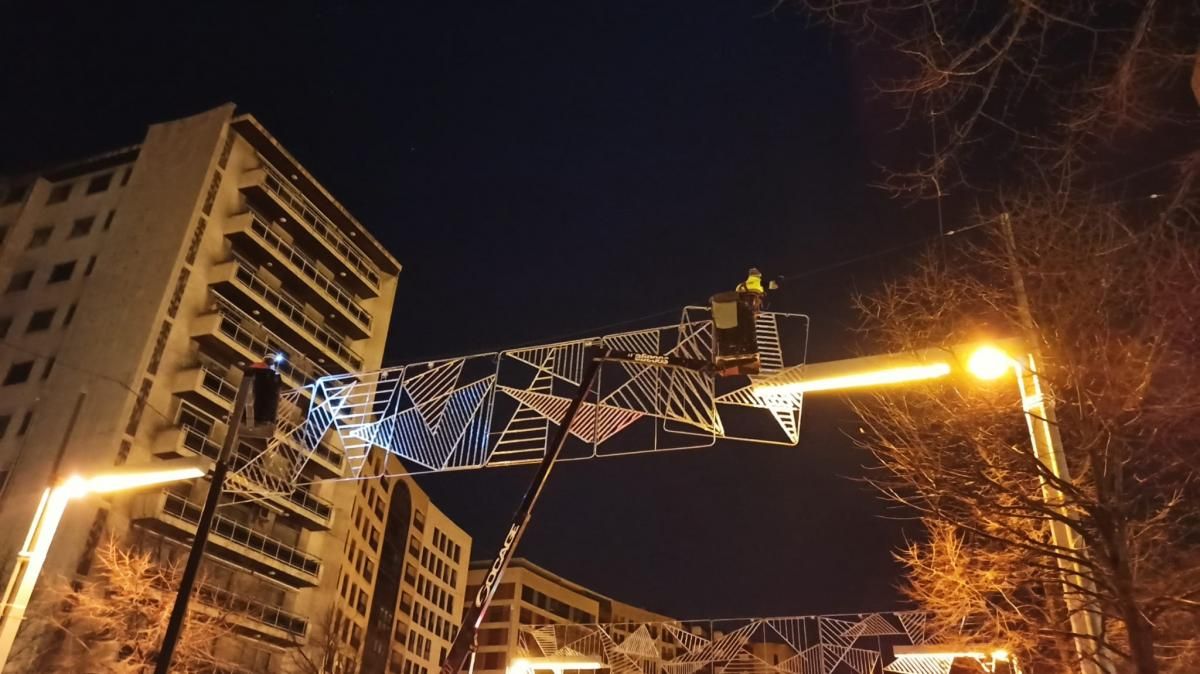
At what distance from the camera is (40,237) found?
44.6 metres

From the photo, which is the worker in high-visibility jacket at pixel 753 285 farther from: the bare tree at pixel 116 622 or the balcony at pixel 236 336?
the balcony at pixel 236 336

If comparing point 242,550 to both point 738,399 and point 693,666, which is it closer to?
point 693,666

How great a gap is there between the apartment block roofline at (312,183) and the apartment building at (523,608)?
38.8 meters

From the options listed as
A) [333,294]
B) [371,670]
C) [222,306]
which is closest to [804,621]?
[222,306]

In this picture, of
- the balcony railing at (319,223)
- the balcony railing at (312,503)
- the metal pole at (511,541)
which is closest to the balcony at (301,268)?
the balcony railing at (319,223)

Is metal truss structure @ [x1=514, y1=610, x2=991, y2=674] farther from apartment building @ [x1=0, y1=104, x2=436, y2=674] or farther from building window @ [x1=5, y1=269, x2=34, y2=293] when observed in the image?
building window @ [x1=5, y1=269, x2=34, y2=293]

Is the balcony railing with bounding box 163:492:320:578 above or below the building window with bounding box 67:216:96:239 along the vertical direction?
below

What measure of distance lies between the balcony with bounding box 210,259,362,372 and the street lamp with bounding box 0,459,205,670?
3097 cm

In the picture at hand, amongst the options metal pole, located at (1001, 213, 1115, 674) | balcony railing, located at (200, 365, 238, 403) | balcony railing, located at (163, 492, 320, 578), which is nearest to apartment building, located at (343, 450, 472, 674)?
balcony railing, located at (163, 492, 320, 578)

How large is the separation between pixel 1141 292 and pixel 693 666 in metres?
18.6

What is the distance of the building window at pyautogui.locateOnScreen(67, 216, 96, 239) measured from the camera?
145 feet

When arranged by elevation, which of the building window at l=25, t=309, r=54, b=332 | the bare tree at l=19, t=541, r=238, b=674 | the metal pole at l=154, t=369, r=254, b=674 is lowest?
the metal pole at l=154, t=369, r=254, b=674

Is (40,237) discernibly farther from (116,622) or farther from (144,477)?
(144,477)

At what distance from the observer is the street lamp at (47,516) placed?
11508 millimetres
